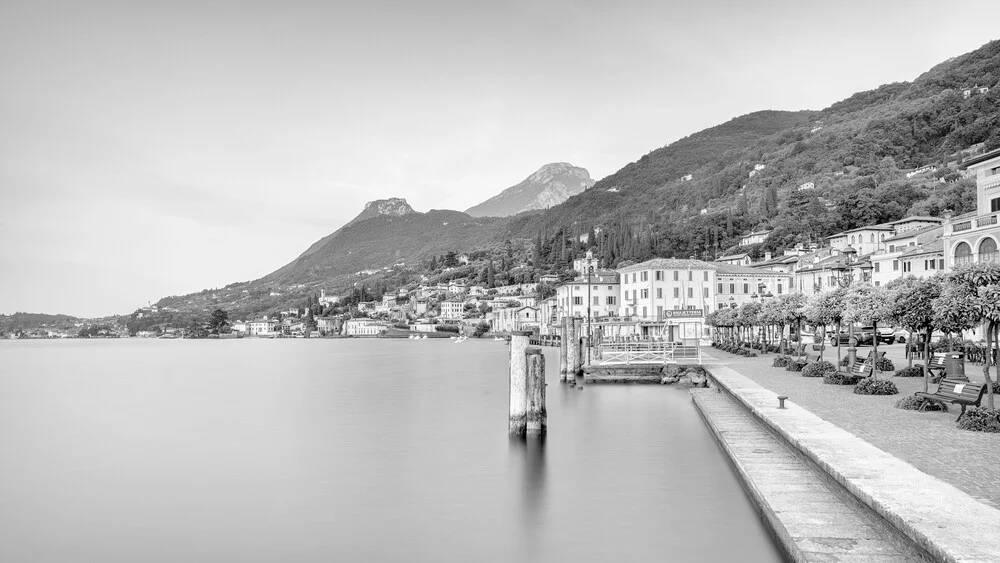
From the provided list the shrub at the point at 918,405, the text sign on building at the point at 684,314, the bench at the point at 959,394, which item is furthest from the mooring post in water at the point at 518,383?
the text sign on building at the point at 684,314

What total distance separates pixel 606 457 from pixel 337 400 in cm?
2486

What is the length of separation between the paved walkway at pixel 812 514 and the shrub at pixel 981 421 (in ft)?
12.3

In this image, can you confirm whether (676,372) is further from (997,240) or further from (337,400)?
(997,240)

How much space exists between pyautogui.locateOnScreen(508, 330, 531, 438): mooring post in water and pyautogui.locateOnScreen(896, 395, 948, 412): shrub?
1054 cm

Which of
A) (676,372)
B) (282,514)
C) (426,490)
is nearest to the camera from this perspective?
(282,514)

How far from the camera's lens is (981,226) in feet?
152

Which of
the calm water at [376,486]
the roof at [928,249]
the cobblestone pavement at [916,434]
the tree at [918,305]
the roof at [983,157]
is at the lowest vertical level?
the calm water at [376,486]

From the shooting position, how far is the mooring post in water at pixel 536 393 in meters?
22.3

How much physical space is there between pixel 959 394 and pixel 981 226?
3770cm

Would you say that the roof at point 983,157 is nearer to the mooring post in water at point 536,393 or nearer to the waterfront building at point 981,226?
the waterfront building at point 981,226

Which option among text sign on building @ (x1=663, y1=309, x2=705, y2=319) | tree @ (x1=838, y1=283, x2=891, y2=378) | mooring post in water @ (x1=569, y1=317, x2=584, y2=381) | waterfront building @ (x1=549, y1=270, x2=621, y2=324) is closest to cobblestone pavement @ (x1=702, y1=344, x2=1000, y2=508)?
tree @ (x1=838, y1=283, x2=891, y2=378)

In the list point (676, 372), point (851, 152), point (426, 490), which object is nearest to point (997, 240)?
point (676, 372)

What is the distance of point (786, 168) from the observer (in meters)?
190

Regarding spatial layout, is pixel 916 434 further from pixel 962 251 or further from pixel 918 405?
pixel 962 251
